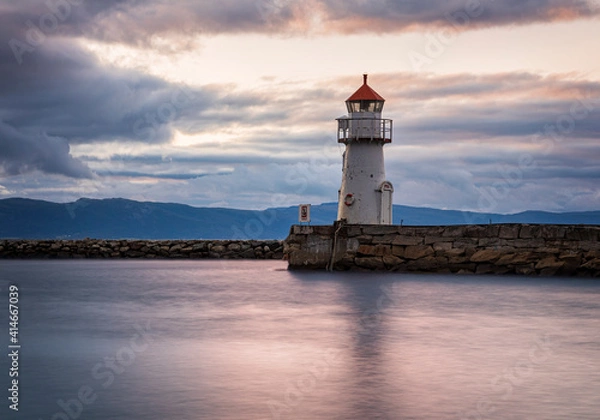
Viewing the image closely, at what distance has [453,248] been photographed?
2236 cm

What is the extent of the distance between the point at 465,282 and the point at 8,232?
465 feet

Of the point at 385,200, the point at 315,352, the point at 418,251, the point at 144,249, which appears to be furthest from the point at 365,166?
the point at 315,352

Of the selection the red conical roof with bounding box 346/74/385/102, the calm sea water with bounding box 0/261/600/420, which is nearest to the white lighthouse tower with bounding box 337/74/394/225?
the red conical roof with bounding box 346/74/385/102

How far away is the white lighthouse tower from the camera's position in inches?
1086

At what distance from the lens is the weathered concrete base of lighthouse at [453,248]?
21.1 m

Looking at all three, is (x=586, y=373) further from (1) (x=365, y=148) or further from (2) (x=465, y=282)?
(1) (x=365, y=148)

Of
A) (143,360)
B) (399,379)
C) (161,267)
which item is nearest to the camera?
(399,379)

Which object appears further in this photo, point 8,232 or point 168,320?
point 8,232

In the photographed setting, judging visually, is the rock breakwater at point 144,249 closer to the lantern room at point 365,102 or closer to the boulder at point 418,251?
the lantern room at point 365,102

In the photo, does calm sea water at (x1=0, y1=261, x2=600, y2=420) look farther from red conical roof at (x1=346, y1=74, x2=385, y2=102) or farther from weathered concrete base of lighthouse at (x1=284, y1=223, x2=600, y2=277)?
red conical roof at (x1=346, y1=74, x2=385, y2=102)

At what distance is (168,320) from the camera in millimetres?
14633

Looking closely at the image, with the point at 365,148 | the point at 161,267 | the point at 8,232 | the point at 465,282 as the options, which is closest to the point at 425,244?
the point at 465,282

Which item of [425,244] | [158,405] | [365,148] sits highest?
[365,148]

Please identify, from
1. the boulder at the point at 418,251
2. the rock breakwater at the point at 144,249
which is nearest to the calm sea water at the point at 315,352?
the boulder at the point at 418,251
